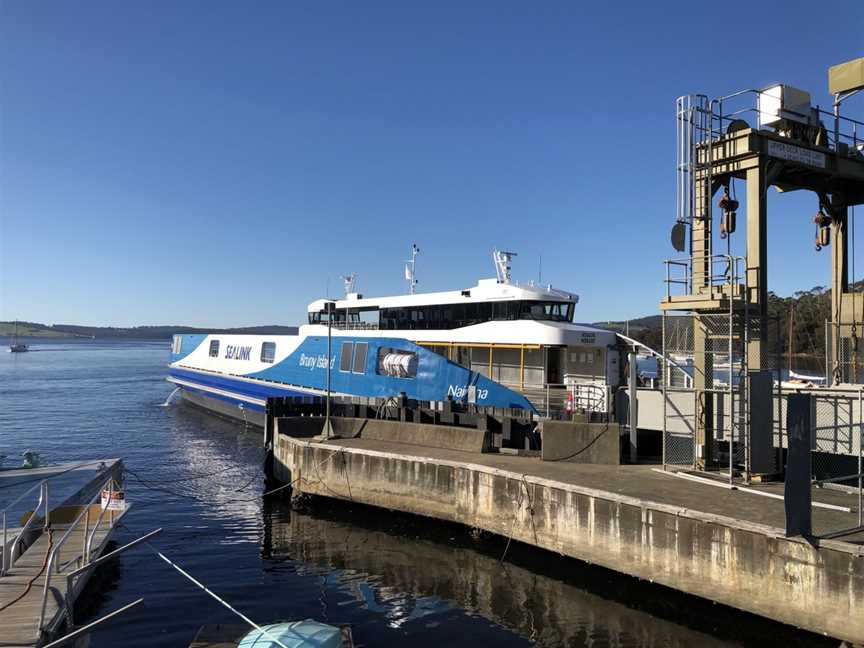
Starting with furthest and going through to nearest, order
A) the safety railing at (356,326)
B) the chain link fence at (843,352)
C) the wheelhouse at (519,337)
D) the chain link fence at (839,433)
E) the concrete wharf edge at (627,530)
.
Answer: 1. the safety railing at (356,326)
2. the wheelhouse at (519,337)
3. the chain link fence at (843,352)
4. the chain link fence at (839,433)
5. the concrete wharf edge at (627,530)

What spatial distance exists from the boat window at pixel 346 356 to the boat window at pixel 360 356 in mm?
421

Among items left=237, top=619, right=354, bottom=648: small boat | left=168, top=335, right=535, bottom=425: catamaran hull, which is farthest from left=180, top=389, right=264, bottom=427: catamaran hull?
left=237, top=619, right=354, bottom=648: small boat

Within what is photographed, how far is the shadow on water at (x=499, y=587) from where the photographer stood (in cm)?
987

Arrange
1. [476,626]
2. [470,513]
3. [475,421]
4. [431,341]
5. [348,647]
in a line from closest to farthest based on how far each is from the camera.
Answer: [348,647] → [476,626] → [470,513] → [475,421] → [431,341]

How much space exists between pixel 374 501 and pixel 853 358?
12.5 metres

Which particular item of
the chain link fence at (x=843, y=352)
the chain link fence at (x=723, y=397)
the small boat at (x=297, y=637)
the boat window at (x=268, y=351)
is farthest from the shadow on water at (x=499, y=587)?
the boat window at (x=268, y=351)

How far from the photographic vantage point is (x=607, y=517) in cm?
1177

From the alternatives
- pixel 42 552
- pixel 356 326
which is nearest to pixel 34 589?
pixel 42 552

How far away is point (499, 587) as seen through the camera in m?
12.0

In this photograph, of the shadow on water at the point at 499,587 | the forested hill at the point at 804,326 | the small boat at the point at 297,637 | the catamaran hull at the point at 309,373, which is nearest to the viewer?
the small boat at the point at 297,637

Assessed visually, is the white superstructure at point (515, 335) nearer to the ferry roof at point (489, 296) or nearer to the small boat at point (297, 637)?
the ferry roof at point (489, 296)

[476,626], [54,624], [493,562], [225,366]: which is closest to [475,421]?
[493,562]

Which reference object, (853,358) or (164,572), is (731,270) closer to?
(853,358)

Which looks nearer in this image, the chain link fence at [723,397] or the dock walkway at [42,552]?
the dock walkway at [42,552]
